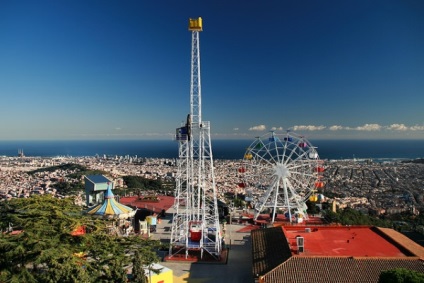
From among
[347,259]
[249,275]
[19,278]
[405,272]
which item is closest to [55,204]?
[19,278]

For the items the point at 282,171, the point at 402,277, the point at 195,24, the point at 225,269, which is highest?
the point at 195,24

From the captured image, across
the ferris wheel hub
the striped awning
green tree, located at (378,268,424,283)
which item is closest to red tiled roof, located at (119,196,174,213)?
the striped awning

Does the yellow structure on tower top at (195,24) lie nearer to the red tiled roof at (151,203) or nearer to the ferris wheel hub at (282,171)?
the ferris wheel hub at (282,171)

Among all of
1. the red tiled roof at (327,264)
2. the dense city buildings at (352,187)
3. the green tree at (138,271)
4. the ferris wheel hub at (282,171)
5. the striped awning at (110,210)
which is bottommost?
the dense city buildings at (352,187)

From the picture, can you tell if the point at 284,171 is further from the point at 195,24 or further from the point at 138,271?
the point at 138,271

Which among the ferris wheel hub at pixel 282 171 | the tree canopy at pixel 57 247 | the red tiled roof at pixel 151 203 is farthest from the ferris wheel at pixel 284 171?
the tree canopy at pixel 57 247

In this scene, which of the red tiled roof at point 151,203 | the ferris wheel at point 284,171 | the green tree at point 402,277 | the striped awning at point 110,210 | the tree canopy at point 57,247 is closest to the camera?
the green tree at point 402,277

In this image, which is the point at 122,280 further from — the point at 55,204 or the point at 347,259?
the point at 347,259

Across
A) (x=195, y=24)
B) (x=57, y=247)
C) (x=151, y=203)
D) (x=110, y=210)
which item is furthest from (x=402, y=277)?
(x=151, y=203)
